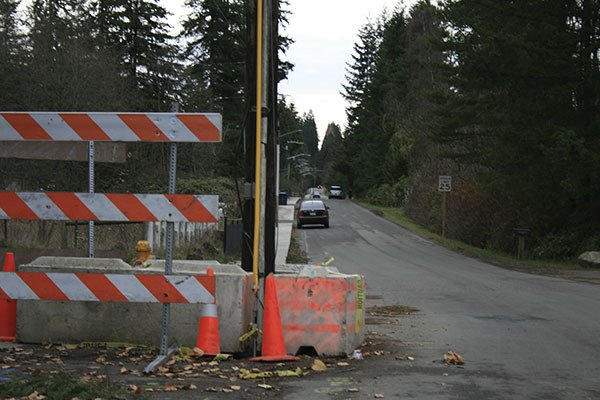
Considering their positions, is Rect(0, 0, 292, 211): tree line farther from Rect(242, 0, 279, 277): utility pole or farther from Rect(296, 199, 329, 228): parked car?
Rect(296, 199, 329, 228): parked car

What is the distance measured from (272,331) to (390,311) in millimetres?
5746

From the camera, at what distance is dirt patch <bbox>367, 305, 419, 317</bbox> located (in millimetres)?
12080

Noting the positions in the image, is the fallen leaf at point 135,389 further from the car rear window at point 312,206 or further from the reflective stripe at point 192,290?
the car rear window at point 312,206

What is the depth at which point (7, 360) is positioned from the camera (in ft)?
21.9

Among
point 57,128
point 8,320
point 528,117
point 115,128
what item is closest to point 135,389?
point 115,128

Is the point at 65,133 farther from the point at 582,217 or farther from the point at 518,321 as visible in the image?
the point at 582,217

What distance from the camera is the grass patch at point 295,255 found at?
2495cm

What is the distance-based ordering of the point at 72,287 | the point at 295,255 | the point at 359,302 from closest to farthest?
1. the point at 72,287
2. the point at 359,302
3. the point at 295,255

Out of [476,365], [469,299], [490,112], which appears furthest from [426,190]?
[476,365]

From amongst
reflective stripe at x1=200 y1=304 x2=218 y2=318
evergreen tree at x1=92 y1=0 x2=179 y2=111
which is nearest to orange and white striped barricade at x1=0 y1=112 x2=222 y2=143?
reflective stripe at x1=200 y1=304 x2=218 y2=318

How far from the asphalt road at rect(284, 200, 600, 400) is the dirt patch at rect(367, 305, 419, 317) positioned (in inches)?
6.5

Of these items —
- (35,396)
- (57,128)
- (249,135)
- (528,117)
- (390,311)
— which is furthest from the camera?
(528,117)

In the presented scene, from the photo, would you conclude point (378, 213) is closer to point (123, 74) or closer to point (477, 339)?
point (123, 74)

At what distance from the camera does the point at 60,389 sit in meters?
5.37
